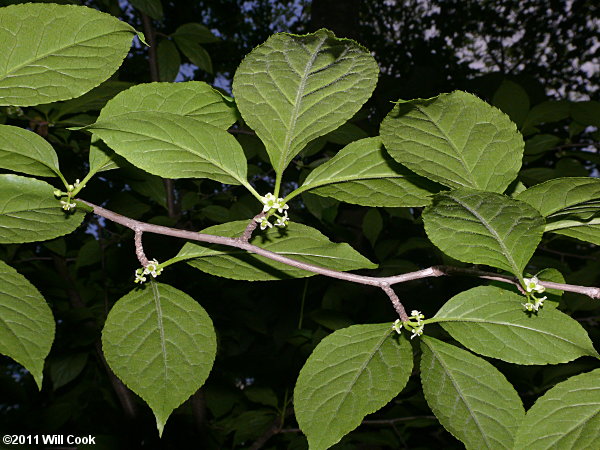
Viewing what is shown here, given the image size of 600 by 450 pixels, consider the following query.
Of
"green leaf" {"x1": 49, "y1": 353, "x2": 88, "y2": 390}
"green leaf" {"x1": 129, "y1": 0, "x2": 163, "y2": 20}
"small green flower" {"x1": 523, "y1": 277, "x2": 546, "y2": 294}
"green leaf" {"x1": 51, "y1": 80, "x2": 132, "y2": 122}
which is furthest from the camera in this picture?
"green leaf" {"x1": 49, "y1": 353, "x2": 88, "y2": 390}

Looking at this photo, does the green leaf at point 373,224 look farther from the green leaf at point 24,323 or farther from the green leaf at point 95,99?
the green leaf at point 24,323

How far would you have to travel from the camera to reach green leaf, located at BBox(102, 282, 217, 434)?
657mm

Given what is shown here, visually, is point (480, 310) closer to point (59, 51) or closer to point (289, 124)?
point (289, 124)

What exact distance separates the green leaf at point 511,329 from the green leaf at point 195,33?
1.73 meters

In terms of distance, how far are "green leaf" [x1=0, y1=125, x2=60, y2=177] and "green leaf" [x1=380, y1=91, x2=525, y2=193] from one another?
17.8 inches

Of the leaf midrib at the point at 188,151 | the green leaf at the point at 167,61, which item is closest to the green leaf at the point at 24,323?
the leaf midrib at the point at 188,151

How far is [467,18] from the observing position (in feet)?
23.5

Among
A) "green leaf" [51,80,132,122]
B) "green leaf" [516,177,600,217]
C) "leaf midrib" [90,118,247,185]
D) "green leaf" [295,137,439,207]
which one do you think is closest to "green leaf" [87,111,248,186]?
"leaf midrib" [90,118,247,185]

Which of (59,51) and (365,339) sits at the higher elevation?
(59,51)

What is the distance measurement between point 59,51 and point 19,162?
0.18 metres

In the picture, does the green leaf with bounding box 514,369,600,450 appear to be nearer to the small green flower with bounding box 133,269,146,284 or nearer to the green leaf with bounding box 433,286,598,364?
the green leaf with bounding box 433,286,598,364

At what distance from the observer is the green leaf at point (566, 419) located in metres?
0.61

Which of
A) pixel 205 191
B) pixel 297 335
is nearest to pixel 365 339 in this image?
pixel 297 335

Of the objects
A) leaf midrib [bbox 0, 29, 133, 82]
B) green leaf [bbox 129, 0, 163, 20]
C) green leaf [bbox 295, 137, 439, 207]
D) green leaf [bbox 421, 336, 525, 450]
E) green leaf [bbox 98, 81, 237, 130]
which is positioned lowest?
green leaf [bbox 421, 336, 525, 450]
